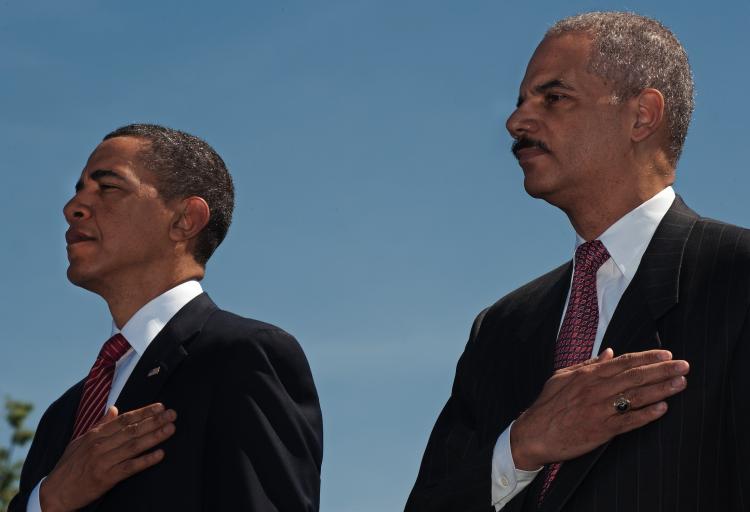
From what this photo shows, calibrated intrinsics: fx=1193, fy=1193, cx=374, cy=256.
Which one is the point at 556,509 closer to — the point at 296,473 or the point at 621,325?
the point at 621,325

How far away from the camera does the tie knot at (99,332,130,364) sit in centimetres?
654

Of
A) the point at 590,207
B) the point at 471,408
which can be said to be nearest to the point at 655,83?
the point at 590,207

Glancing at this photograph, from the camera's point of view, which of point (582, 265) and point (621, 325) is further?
point (582, 265)

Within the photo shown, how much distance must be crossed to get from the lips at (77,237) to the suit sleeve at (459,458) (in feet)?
7.44

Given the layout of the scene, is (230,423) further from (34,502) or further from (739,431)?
(739,431)

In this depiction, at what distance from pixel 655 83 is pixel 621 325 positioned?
1331mm

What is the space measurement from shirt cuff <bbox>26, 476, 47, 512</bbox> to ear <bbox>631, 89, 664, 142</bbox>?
339 centimetres

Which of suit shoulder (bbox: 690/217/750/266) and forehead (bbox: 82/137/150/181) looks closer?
suit shoulder (bbox: 690/217/750/266)

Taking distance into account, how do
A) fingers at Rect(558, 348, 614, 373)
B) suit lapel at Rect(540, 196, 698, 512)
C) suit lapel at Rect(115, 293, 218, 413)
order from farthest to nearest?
1. suit lapel at Rect(115, 293, 218, 413)
2. suit lapel at Rect(540, 196, 698, 512)
3. fingers at Rect(558, 348, 614, 373)

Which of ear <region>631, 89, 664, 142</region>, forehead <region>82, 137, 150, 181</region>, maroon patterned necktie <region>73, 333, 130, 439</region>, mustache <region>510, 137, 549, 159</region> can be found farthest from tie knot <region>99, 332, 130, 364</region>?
ear <region>631, 89, 664, 142</region>

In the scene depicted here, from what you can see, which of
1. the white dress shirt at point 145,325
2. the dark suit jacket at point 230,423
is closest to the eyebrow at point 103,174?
the white dress shirt at point 145,325

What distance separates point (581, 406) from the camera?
14.9 ft

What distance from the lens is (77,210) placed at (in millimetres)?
6738

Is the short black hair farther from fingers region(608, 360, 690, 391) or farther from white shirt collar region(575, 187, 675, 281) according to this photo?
fingers region(608, 360, 690, 391)
